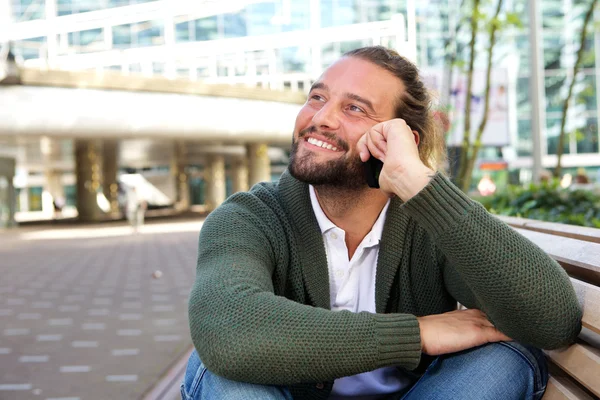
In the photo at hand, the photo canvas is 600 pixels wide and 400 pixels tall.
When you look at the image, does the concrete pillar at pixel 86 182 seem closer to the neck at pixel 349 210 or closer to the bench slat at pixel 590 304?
the neck at pixel 349 210

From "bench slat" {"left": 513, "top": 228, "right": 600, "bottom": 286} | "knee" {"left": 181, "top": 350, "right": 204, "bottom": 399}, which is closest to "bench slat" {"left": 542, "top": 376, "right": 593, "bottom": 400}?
"bench slat" {"left": 513, "top": 228, "right": 600, "bottom": 286}

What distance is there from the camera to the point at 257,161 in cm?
2925

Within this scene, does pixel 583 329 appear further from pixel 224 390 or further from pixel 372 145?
pixel 224 390

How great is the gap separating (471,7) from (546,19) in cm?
2756

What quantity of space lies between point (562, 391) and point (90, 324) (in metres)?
4.80

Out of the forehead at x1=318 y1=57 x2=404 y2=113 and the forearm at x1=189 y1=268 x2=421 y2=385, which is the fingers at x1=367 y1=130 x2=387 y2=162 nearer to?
the forehead at x1=318 y1=57 x2=404 y2=113

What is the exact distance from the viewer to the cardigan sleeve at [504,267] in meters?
1.71

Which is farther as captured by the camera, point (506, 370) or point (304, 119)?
point (304, 119)


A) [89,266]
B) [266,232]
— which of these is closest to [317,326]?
[266,232]

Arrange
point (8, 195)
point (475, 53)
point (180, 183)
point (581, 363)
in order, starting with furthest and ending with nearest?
point (180, 183) → point (8, 195) → point (475, 53) → point (581, 363)

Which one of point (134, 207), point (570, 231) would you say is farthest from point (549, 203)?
point (134, 207)

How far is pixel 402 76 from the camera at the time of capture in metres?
2.47

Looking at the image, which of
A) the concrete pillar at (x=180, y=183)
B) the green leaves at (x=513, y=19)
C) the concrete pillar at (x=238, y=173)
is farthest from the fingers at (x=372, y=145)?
the concrete pillar at (x=238, y=173)

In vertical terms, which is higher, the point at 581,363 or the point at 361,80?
the point at 361,80
